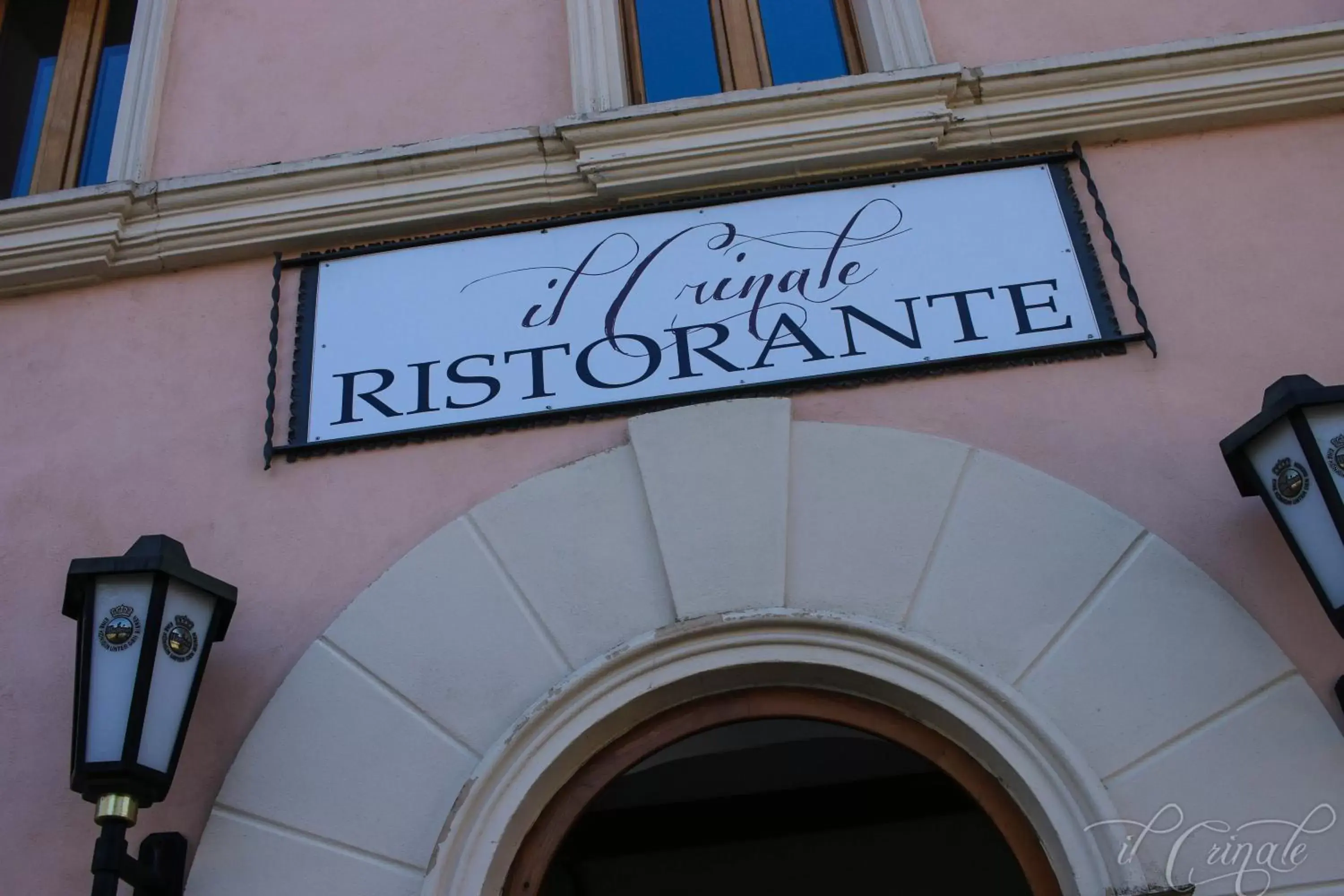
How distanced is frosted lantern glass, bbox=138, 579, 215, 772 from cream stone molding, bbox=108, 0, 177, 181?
5.81 ft

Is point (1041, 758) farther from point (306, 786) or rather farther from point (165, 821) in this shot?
point (165, 821)

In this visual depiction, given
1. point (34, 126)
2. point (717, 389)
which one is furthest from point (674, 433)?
point (34, 126)

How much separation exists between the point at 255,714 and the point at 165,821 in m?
0.31

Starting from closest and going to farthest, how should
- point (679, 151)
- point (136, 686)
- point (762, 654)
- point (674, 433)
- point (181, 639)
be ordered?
point (136, 686) < point (181, 639) < point (762, 654) < point (674, 433) < point (679, 151)

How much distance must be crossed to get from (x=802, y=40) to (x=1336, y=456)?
7.92 ft

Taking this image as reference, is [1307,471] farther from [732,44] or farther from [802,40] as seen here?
[732,44]

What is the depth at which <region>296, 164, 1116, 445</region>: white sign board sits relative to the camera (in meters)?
3.49

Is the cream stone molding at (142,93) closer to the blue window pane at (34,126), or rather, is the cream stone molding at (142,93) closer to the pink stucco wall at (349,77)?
the pink stucco wall at (349,77)

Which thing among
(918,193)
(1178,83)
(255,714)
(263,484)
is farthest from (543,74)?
(255,714)

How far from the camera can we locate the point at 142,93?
4.32 m

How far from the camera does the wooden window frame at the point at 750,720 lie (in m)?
2.91

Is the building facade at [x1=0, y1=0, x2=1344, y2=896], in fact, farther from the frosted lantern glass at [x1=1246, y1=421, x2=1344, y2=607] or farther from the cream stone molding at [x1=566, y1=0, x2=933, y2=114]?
the frosted lantern glass at [x1=1246, y1=421, x2=1344, y2=607]

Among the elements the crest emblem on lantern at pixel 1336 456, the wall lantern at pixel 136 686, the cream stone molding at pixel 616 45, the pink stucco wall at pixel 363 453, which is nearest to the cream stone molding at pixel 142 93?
the pink stucco wall at pixel 363 453

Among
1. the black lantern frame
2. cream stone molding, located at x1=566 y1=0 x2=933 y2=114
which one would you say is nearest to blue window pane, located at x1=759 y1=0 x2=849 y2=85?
cream stone molding, located at x1=566 y1=0 x2=933 y2=114
